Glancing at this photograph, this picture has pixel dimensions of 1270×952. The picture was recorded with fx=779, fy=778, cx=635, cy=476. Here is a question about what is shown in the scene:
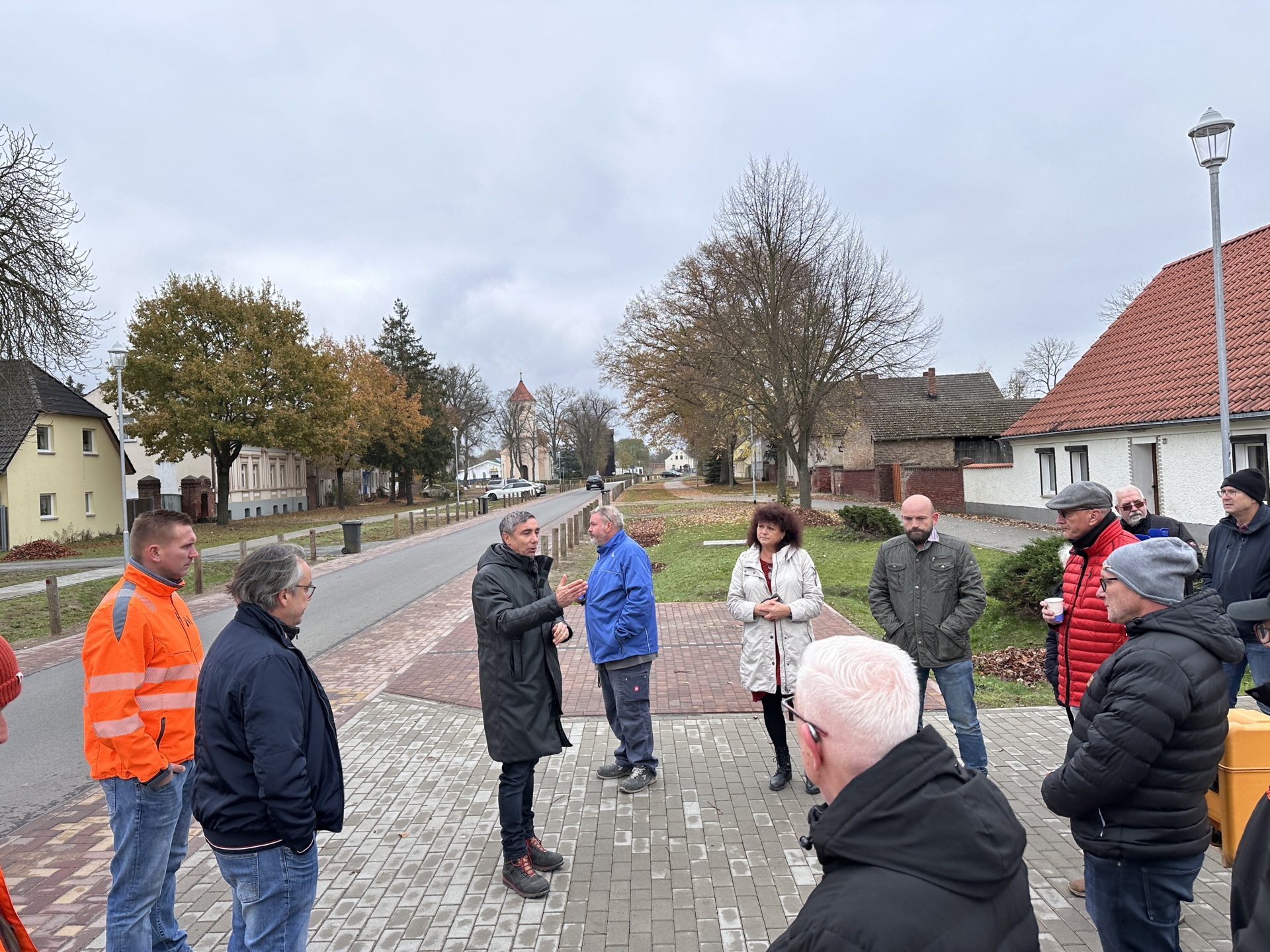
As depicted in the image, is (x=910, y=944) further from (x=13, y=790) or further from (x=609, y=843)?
(x=13, y=790)

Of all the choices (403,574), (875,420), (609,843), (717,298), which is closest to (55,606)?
(403,574)

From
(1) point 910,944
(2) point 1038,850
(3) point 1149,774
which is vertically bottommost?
(2) point 1038,850

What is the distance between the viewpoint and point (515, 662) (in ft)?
13.4

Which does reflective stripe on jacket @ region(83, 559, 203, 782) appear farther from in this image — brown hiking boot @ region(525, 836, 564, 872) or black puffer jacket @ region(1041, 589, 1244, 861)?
black puffer jacket @ region(1041, 589, 1244, 861)

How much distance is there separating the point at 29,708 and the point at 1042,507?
77.7 ft

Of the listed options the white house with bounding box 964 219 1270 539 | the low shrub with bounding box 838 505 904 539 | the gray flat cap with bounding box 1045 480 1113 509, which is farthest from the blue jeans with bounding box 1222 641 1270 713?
the low shrub with bounding box 838 505 904 539

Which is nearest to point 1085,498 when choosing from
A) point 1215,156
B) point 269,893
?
point 269,893

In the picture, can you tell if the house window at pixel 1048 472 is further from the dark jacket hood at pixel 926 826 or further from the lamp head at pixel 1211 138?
the dark jacket hood at pixel 926 826

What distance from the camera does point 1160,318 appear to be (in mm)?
20672

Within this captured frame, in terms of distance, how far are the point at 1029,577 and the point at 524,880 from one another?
7.27 meters

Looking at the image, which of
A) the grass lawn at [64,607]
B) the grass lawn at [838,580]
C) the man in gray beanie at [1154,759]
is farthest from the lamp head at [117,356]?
the man in gray beanie at [1154,759]

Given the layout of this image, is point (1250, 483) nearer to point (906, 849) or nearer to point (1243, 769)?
point (1243, 769)

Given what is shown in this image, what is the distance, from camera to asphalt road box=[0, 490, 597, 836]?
19.7ft

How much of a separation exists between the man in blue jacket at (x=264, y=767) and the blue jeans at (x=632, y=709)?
2.54m
